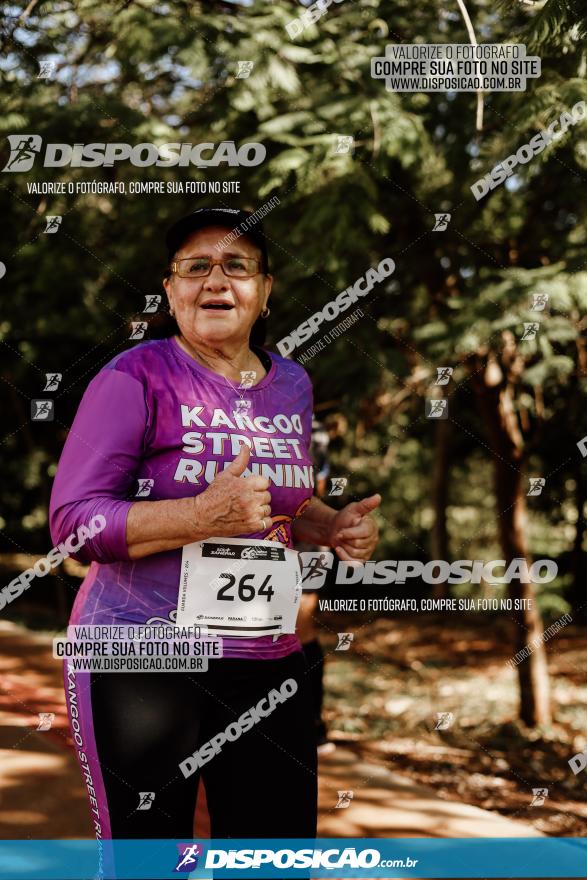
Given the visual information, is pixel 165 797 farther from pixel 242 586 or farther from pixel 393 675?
pixel 393 675

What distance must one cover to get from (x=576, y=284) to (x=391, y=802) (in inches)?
95.5

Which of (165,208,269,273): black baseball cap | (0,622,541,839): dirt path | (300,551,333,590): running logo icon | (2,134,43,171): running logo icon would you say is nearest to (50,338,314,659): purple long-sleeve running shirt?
(165,208,269,273): black baseball cap

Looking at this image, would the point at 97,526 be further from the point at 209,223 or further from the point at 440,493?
the point at 440,493

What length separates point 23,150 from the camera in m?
4.67

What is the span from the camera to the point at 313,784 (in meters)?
2.08

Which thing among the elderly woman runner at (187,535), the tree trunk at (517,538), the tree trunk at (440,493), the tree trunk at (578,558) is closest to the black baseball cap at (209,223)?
the elderly woman runner at (187,535)

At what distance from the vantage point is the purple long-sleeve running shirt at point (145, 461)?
6.23 feet

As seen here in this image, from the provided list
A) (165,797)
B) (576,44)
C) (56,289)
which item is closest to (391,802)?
(165,797)

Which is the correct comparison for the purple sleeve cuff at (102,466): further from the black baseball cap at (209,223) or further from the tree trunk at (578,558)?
the tree trunk at (578,558)

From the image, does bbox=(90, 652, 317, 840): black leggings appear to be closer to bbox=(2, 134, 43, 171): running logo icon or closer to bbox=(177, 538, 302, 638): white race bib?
bbox=(177, 538, 302, 638): white race bib

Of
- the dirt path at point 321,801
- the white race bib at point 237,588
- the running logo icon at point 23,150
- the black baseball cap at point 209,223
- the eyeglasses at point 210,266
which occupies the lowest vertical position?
the dirt path at point 321,801

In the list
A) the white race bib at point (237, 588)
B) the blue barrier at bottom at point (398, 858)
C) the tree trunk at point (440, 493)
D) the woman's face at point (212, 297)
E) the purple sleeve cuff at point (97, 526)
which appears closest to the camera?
the purple sleeve cuff at point (97, 526)

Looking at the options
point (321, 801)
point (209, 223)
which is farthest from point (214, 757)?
point (321, 801)

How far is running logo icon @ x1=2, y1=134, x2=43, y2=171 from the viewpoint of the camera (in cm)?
459
